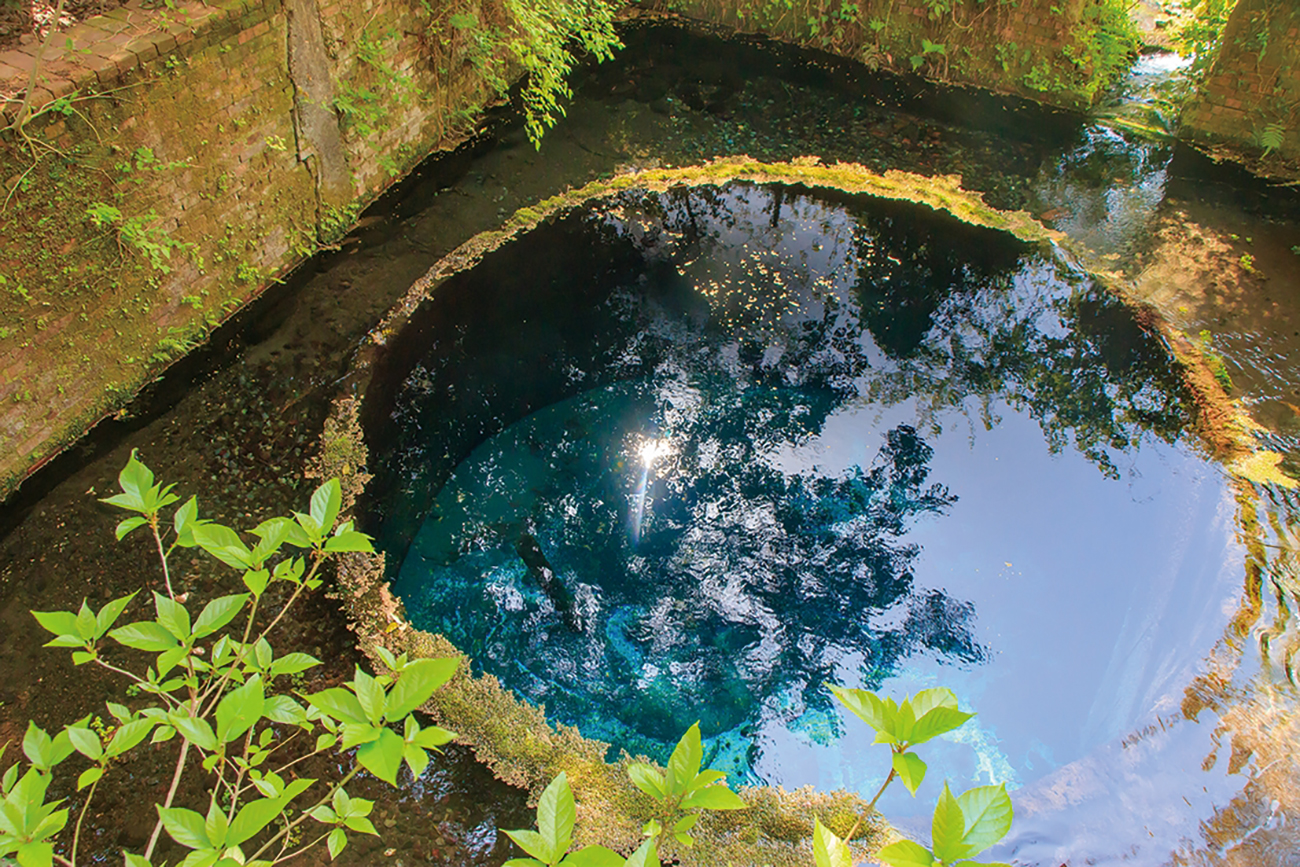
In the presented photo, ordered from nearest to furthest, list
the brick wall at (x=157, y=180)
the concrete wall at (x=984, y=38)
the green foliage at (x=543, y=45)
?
1. the brick wall at (x=157, y=180)
2. the green foliage at (x=543, y=45)
3. the concrete wall at (x=984, y=38)

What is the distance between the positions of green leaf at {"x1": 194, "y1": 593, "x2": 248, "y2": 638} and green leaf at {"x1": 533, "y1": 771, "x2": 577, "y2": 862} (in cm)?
58

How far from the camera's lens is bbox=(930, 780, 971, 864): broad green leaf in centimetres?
96

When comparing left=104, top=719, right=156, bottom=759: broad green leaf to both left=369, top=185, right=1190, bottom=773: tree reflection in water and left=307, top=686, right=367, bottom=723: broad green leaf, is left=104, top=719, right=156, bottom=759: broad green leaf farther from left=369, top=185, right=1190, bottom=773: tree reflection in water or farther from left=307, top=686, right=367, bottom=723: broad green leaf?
left=369, top=185, right=1190, bottom=773: tree reflection in water

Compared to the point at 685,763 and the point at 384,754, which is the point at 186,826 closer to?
the point at 384,754

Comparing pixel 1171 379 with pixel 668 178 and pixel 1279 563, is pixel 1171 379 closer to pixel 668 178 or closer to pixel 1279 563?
pixel 1279 563

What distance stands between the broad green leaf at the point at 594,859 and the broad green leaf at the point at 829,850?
0.23m

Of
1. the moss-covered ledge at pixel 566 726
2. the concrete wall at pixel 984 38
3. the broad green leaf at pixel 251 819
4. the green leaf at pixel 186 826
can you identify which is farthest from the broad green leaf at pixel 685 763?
the concrete wall at pixel 984 38

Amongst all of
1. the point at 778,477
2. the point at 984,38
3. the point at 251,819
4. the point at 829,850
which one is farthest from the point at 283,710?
the point at 984,38

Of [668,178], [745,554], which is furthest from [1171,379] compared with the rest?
[668,178]

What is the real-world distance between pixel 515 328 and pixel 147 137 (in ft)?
6.50

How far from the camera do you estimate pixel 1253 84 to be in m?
5.47

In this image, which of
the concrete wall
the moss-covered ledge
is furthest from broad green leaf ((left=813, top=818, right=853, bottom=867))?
the concrete wall

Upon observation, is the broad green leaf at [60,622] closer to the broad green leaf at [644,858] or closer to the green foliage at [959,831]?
the broad green leaf at [644,858]

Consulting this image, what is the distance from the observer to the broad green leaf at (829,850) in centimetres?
91
